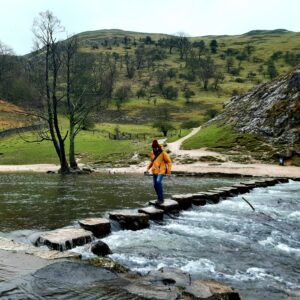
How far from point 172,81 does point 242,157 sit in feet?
330

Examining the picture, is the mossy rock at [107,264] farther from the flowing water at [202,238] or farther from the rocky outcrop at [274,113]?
the rocky outcrop at [274,113]

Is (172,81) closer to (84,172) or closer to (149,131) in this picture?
(149,131)

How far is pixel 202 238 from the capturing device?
10383 mm

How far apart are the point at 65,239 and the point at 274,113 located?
43.2 metres

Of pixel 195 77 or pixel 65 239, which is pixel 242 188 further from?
pixel 195 77

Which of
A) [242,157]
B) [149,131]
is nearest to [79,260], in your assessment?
[242,157]

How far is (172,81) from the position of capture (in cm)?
13838

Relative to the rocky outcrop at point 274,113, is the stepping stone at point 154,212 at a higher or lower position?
lower

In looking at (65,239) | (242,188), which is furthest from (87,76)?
(65,239)

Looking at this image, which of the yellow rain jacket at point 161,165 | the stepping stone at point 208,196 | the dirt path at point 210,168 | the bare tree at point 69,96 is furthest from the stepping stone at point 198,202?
the bare tree at point 69,96

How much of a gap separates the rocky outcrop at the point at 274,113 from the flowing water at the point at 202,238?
2834cm

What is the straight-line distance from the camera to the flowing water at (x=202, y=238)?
7293mm

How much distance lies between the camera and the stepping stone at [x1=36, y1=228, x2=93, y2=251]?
8844 millimetres

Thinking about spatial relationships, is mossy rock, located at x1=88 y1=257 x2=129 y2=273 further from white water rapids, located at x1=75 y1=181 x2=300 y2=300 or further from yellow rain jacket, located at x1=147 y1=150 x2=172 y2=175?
yellow rain jacket, located at x1=147 y1=150 x2=172 y2=175
